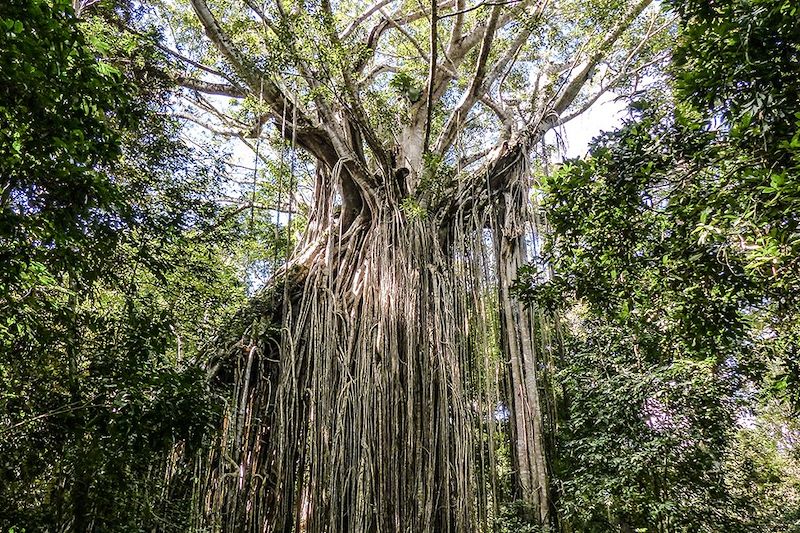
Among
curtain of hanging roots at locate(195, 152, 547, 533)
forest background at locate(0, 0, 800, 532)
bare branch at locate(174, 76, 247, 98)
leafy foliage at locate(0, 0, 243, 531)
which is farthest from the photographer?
bare branch at locate(174, 76, 247, 98)

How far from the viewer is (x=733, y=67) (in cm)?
168

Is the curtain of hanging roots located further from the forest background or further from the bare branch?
the bare branch

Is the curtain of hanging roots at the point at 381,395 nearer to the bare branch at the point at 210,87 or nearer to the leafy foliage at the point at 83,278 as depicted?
the leafy foliage at the point at 83,278

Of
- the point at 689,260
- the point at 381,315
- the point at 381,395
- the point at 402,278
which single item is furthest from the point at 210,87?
the point at 689,260

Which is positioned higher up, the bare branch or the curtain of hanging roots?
the bare branch

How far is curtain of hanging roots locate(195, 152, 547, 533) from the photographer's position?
3.16 meters

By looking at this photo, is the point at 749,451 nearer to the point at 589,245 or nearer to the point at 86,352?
the point at 589,245

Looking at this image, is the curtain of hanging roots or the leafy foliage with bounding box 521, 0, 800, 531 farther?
the curtain of hanging roots

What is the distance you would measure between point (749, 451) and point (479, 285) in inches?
154

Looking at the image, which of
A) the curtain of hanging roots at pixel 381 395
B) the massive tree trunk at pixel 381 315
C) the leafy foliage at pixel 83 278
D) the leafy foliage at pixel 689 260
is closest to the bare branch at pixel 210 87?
the massive tree trunk at pixel 381 315

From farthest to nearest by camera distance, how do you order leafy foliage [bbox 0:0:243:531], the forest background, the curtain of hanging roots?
the curtain of hanging roots → the forest background → leafy foliage [bbox 0:0:243:531]

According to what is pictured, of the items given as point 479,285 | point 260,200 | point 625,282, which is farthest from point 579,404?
point 260,200

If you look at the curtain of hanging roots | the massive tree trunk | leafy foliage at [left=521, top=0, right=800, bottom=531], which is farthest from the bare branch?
leafy foliage at [left=521, top=0, right=800, bottom=531]

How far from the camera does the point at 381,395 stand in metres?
3.43
